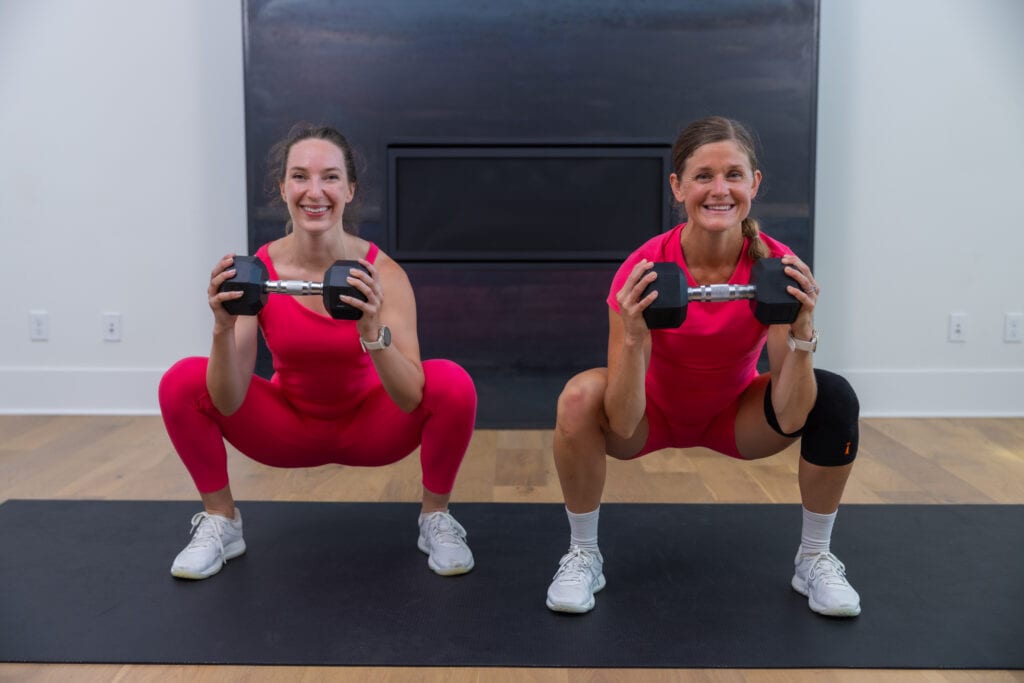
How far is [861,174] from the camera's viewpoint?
123 inches

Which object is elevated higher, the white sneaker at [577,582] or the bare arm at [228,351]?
the bare arm at [228,351]

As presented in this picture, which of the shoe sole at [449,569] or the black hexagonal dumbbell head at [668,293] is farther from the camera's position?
the shoe sole at [449,569]

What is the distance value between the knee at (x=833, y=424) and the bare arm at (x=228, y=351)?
38.5 inches

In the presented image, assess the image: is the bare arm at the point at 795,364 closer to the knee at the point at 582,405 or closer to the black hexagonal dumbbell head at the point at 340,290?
the knee at the point at 582,405

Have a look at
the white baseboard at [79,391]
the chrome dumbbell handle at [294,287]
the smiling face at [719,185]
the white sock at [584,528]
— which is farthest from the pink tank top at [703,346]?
the white baseboard at [79,391]

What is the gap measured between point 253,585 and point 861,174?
7.85 feet

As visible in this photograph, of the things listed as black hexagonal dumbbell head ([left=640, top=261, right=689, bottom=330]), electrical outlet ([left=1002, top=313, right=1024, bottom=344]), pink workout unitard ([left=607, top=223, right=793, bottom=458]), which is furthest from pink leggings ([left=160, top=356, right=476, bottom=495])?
electrical outlet ([left=1002, top=313, right=1024, bottom=344])

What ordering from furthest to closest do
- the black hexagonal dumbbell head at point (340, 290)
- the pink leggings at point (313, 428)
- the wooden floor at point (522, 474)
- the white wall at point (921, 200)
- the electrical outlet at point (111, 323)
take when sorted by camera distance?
the electrical outlet at point (111, 323)
the white wall at point (921, 200)
the wooden floor at point (522, 474)
the pink leggings at point (313, 428)
the black hexagonal dumbbell head at point (340, 290)

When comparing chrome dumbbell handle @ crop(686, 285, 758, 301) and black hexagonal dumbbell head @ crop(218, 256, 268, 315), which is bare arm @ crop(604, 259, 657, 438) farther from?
black hexagonal dumbbell head @ crop(218, 256, 268, 315)

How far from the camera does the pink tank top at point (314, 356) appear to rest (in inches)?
69.5

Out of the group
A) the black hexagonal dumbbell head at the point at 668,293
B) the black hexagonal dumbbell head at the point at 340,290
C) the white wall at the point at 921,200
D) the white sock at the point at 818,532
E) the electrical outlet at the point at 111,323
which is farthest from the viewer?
the electrical outlet at the point at 111,323

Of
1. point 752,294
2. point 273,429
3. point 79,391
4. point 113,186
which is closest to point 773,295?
point 752,294

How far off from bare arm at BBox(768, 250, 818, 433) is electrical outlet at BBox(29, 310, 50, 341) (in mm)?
2539

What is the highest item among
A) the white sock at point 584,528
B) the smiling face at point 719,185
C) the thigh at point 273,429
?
the smiling face at point 719,185
